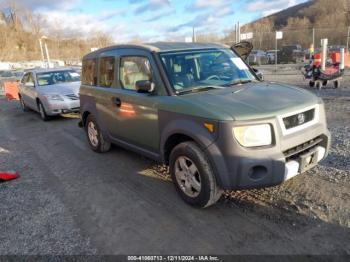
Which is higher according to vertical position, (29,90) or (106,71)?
(106,71)

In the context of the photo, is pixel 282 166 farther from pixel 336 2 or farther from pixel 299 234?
pixel 336 2

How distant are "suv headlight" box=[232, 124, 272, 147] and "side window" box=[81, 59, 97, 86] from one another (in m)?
3.44

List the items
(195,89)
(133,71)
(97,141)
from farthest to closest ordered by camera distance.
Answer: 1. (97,141)
2. (133,71)
3. (195,89)

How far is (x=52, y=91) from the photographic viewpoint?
991cm

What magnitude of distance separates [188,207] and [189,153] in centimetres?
Result: 72

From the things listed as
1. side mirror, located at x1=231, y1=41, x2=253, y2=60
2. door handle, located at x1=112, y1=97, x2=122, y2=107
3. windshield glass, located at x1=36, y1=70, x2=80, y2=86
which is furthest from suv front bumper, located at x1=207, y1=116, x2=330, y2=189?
windshield glass, located at x1=36, y1=70, x2=80, y2=86

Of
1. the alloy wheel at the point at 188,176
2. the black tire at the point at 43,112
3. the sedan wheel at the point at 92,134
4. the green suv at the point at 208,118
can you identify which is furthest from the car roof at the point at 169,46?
the black tire at the point at 43,112

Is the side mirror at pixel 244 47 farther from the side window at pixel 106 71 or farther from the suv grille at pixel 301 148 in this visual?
the suv grille at pixel 301 148

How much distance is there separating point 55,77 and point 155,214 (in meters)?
8.64

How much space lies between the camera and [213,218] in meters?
3.52

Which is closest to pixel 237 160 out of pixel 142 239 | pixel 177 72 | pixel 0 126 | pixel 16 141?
pixel 142 239

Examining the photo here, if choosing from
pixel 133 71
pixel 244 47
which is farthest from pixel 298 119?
pixel 244 47

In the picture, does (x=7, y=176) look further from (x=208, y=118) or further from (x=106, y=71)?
(x=208, y=118)

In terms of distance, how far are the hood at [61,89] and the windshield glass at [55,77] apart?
16.7 inches
